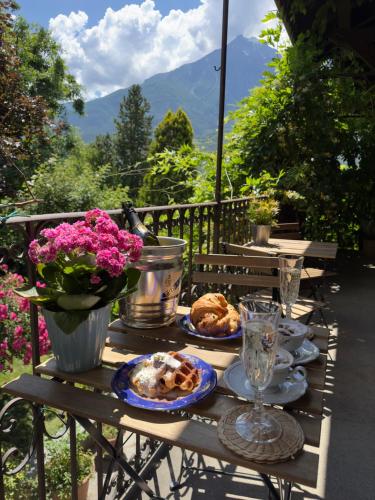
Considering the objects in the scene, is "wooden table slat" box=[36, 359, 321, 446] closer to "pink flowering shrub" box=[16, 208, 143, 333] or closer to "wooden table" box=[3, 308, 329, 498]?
"wooden table" box=[3, 308, 329, 498]

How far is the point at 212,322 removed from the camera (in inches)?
45.9

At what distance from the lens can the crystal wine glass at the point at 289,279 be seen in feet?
4.02

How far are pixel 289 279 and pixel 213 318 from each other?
0.92 ft

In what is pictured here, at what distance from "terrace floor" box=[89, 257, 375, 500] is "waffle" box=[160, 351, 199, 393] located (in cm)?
107

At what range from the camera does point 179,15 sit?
270ft

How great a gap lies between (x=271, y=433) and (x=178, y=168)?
15.0 feet

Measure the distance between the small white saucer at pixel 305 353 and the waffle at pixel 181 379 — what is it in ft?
0.94

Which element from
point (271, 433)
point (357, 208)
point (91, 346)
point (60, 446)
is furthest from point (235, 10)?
point (357, 208)

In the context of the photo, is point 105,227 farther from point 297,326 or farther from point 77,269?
point 297,326

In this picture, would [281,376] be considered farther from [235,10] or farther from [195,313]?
[235,10]

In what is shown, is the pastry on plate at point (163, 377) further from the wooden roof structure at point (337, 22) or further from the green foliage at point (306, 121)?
Result: the wooden roof structure at point (337, 22)

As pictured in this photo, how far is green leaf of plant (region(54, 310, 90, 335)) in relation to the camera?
92cm

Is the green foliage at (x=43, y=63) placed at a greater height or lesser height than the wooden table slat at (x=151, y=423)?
greater

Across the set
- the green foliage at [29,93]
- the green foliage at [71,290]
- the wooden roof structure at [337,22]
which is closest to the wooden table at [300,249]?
the green foliage at [71,290]
